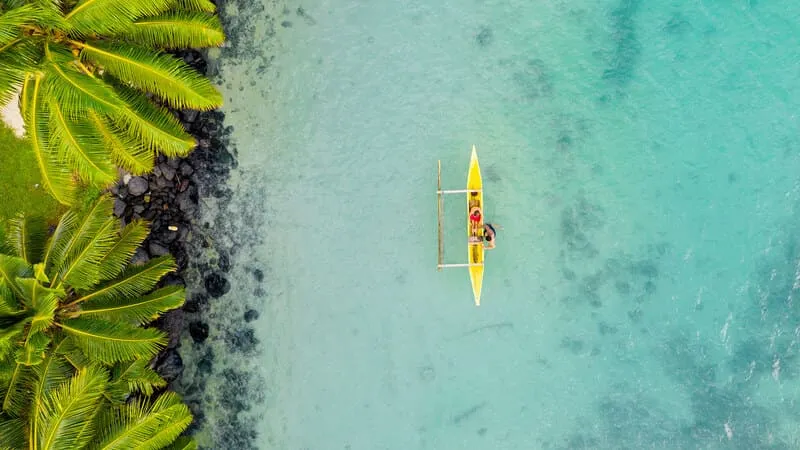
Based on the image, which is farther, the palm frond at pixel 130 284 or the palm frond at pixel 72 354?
the palm frond at pixel 130 284

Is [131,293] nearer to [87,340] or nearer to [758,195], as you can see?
[87,340]

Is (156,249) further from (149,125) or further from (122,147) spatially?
(149,125)

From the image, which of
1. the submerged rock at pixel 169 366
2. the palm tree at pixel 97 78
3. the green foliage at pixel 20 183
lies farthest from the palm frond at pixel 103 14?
the submerged rock at pixel 169 366

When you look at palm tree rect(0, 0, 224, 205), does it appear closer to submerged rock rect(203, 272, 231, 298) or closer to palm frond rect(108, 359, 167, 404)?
palm frond rect(108, 359, 167, 404)

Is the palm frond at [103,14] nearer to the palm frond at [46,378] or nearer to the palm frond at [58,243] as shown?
the palm frond at [58,243]

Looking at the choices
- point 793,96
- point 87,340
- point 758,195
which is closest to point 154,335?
point 87,340

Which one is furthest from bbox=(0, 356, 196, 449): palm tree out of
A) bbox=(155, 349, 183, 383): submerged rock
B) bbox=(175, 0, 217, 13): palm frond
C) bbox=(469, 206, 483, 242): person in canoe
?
bbox=(469, 206, 483, 242): person in canoe
